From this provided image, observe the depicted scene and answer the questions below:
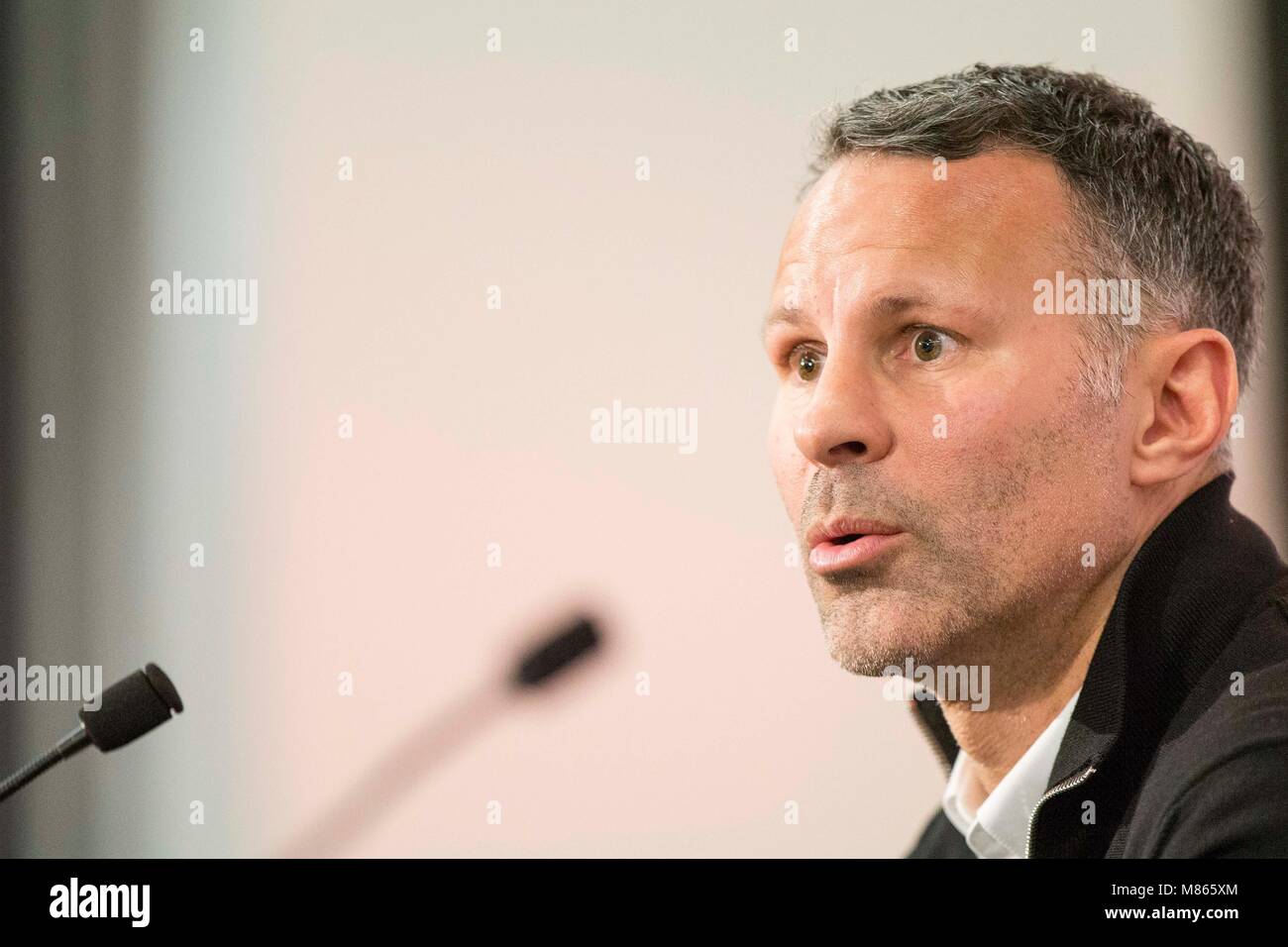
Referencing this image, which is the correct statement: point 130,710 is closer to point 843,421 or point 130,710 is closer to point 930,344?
point 843,421

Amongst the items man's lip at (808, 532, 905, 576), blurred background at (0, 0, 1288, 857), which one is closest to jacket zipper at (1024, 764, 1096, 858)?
man's lip at (808, 532, 905, 576)

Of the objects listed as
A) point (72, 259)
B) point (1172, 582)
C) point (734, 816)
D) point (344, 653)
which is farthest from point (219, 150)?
point (1172, 582)

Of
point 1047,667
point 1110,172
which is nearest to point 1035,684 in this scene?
point 1047,667

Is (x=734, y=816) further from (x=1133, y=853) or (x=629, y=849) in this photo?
(x=1133, y=853)

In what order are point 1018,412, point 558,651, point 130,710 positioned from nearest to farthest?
point 130,710
point 1018,412
point 558,651

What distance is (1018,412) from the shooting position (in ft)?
3.87

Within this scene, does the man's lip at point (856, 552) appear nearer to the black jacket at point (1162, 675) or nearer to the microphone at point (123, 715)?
the black jacket at point (1162, 675)

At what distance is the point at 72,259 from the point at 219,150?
0.90 feet

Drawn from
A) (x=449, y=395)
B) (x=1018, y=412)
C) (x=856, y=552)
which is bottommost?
(x=856, y=552)

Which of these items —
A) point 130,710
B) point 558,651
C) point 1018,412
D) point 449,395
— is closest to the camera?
point 130,710

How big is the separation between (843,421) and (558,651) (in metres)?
0.63

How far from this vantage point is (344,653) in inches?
70.2

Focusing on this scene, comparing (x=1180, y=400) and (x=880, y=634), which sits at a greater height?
(x=1180, y=400)
